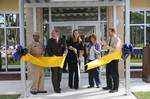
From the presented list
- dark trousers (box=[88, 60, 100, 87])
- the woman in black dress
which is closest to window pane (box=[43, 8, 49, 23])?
the woman in black dress

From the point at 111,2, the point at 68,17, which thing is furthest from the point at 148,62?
the point at 68,17

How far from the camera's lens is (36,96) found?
1356cm

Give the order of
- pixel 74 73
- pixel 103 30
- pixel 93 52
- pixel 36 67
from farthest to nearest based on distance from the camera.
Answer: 1. pixel 103 30
2. pixel 74 73
3. pixel 93 52
4. pixel 36 67

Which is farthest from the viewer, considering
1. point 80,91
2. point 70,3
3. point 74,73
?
point 70,3

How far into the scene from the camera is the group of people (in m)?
13.6

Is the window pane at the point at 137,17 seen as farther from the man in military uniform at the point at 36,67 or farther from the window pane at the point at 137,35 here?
the man in military uniform at the point at 36,67

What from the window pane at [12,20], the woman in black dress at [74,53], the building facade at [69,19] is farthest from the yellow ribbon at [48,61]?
the window pane at [12,20]

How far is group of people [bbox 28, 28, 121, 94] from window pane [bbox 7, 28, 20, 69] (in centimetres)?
863

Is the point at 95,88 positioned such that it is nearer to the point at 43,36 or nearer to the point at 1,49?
the point at 43,36

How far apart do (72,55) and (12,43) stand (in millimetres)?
9188

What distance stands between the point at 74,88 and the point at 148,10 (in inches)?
364

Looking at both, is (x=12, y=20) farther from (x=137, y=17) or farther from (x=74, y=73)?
(x=74, y=73)

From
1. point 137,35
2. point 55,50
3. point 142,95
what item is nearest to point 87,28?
point 137,35

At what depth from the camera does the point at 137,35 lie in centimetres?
2344
